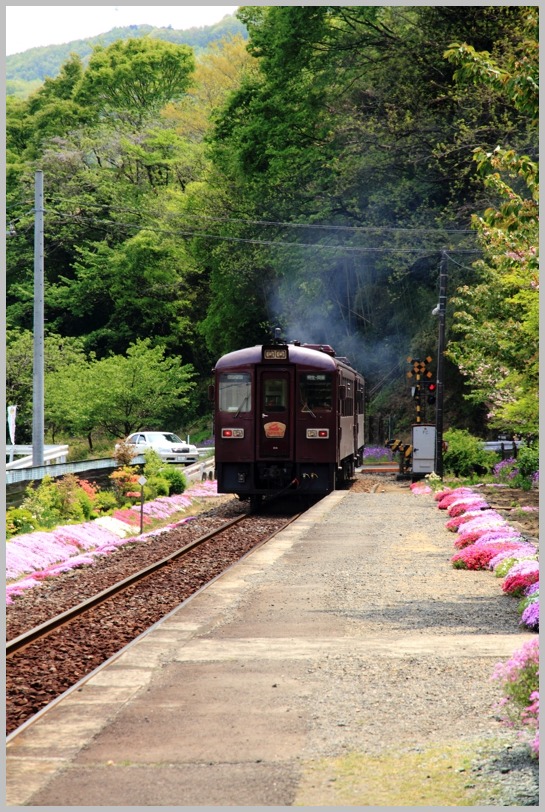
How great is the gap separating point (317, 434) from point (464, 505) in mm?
Result: 3859

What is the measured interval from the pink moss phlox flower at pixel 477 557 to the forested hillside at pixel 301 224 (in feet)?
41.4

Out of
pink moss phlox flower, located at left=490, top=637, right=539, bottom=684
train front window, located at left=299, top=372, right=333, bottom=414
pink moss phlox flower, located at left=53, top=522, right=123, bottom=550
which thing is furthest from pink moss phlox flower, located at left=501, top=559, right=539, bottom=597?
train front window, located at left=299, top=372, right=333, bottom=414

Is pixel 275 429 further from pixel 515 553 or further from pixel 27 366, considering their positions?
pixel 27 366

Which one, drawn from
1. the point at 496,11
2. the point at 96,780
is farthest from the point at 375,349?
the point at 96,780

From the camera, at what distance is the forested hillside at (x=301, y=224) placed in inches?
1703

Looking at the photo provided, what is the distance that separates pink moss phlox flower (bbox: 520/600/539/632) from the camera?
428 inches

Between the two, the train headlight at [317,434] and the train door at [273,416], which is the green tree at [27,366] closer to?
the train door at [273,416]

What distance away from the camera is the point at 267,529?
2347cm

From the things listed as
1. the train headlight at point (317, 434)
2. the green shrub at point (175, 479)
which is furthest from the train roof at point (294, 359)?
the green shrub at point (175, 479)

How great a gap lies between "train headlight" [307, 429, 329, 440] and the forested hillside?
16.3 feet

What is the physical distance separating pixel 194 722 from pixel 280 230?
42.4 m

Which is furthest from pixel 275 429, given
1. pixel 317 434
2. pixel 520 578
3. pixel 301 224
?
pixel 301 224

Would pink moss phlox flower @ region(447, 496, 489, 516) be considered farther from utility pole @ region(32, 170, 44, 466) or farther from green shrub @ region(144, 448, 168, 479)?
green shrub @ region(144, 448, 168, 479)

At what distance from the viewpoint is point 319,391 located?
2602 centimetres
